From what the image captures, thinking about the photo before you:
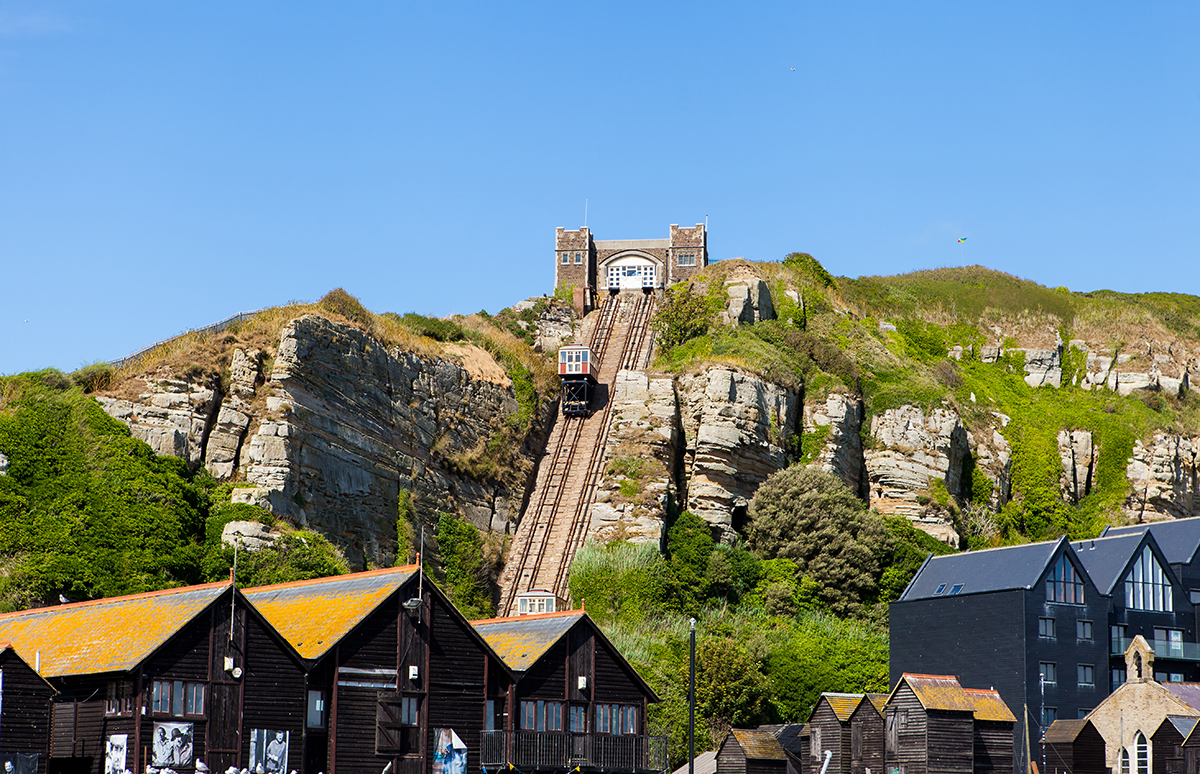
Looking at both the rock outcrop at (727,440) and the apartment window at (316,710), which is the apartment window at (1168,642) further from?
the apartment window at (316,710)

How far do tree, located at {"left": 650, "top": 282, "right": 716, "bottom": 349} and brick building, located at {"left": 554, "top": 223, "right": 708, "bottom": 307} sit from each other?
19.0m

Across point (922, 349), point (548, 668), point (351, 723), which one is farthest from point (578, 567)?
point (922, 349)

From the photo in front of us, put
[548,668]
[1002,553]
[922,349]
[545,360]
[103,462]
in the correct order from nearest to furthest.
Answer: [548,668], [103,462], [1002,553], [545,360], [922,349]

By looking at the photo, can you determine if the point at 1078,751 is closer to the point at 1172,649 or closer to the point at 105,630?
the point at 1172,649

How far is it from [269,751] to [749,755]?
20.1 meters

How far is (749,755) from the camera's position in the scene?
53.5 m

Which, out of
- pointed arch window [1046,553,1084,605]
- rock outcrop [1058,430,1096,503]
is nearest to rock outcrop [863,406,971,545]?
rock outcrop [1058,430,1096,503]

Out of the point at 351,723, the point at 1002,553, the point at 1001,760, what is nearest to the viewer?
the point at 351,723

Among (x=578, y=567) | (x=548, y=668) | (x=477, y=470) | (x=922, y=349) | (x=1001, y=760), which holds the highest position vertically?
(x=922, y=349)

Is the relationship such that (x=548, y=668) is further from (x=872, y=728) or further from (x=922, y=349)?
(x=922, y=349)

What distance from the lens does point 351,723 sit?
4256 cm

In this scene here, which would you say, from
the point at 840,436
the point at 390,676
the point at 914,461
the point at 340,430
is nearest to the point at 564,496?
the point at 340,430

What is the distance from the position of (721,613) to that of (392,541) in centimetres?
1642

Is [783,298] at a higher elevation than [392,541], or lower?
higher
